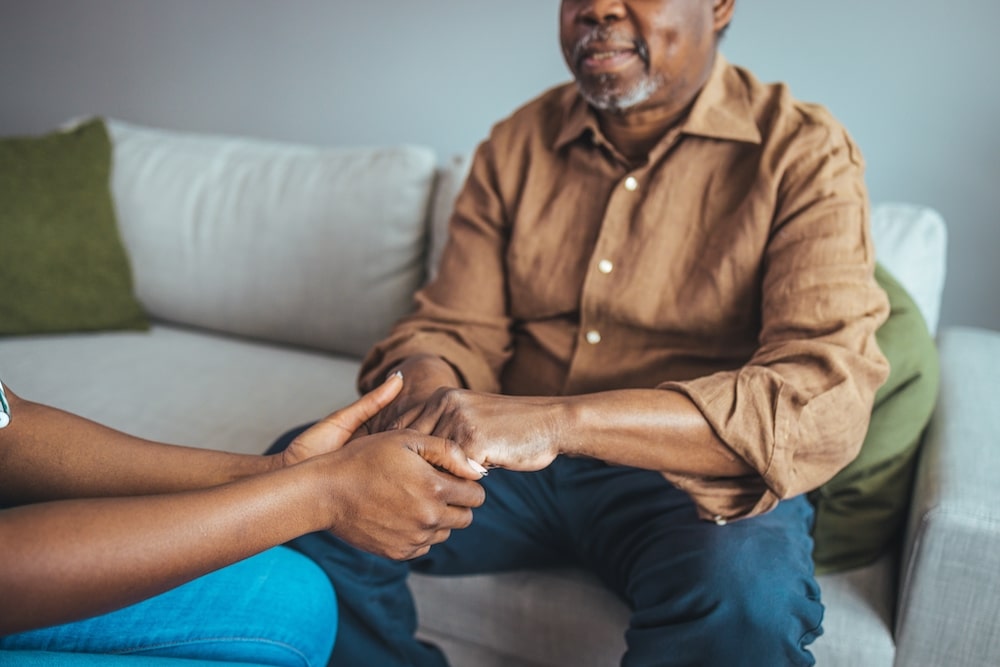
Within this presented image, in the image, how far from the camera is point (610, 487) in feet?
4.21

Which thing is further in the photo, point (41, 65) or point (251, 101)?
point (41, 65)

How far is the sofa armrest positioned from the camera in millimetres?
A: 1115

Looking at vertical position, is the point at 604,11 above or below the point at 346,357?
above

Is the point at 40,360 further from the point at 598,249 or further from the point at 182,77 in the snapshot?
the point at 598,249

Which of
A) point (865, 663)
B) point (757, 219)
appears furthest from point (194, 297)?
point (865, 663)

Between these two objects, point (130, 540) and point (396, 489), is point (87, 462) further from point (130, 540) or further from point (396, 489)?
point (396, 489)

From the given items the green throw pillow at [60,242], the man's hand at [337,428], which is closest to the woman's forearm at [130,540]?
the man's hand at [337,428]

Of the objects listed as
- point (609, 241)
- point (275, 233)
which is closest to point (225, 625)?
point (609, 241)

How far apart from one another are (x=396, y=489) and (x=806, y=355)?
0.56 metres

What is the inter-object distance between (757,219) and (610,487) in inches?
17.8

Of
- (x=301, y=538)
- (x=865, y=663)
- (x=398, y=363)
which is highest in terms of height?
(x=398, y=363)

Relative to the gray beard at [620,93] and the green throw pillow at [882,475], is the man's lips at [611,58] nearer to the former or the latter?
the gray beard at [620,93]

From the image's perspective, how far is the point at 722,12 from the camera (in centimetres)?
139

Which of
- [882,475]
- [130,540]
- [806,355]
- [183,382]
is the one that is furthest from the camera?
[183,382]
